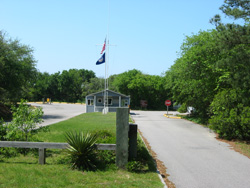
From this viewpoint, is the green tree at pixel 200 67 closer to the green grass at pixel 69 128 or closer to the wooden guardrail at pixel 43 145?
the green grass at pixel 69 128

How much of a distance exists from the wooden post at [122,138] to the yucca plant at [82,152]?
0.67 metres

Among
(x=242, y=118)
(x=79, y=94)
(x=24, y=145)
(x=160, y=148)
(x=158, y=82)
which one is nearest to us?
(x=24, y=145)

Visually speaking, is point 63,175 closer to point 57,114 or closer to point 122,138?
point 122,138

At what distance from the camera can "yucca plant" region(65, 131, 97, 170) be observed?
7102 mm

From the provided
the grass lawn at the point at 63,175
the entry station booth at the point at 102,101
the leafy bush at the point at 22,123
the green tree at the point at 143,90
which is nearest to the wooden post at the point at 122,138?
the grass lawn at the point at 63,175

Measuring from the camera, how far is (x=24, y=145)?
751 cm

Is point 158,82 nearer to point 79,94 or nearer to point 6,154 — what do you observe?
point 79,94

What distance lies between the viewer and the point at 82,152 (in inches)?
282

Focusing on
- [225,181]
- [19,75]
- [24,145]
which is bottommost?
[225,181]

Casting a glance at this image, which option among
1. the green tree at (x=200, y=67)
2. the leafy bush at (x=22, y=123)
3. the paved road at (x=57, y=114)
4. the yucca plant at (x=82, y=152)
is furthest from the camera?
the paved road at (x=57, y=114)

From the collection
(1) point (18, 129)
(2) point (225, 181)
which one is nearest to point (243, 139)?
(2) point (225, 181)

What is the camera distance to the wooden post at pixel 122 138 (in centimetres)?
721

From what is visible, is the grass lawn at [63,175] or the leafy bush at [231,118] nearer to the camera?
the grass lawn at [63,175]

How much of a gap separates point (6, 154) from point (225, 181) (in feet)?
20.7
